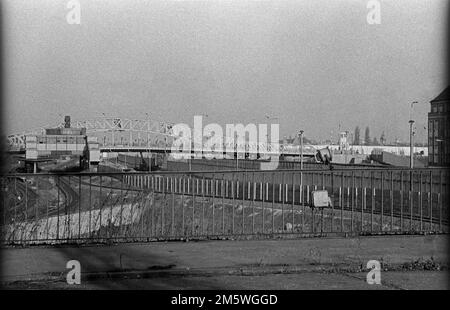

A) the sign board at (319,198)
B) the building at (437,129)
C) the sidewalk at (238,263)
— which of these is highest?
the building at (437,129)

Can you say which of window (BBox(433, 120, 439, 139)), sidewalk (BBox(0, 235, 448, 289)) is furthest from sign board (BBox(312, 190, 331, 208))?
window (BBox(433, 120, 439, 139))

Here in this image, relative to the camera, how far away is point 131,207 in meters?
10.4

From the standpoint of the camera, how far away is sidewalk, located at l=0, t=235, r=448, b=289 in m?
6.00

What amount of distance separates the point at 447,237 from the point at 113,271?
5307 mm

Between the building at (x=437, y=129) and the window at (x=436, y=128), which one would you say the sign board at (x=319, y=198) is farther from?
the window at (x=436, y=128)

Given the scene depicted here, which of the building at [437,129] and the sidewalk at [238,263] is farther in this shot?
the building at [437,129]

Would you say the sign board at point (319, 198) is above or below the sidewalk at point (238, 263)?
above

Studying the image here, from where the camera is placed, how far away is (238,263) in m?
6.84

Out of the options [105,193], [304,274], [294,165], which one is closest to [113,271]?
[304,274]

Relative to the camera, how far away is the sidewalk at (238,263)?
6.00 meters

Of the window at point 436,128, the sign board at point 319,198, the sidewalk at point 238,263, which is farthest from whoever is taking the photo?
the window at point 436,128

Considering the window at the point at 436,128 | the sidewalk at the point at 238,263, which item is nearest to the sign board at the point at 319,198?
the sidewalk at the point at 238,263

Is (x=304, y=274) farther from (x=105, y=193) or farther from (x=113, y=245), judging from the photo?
(x=105, y=193)
